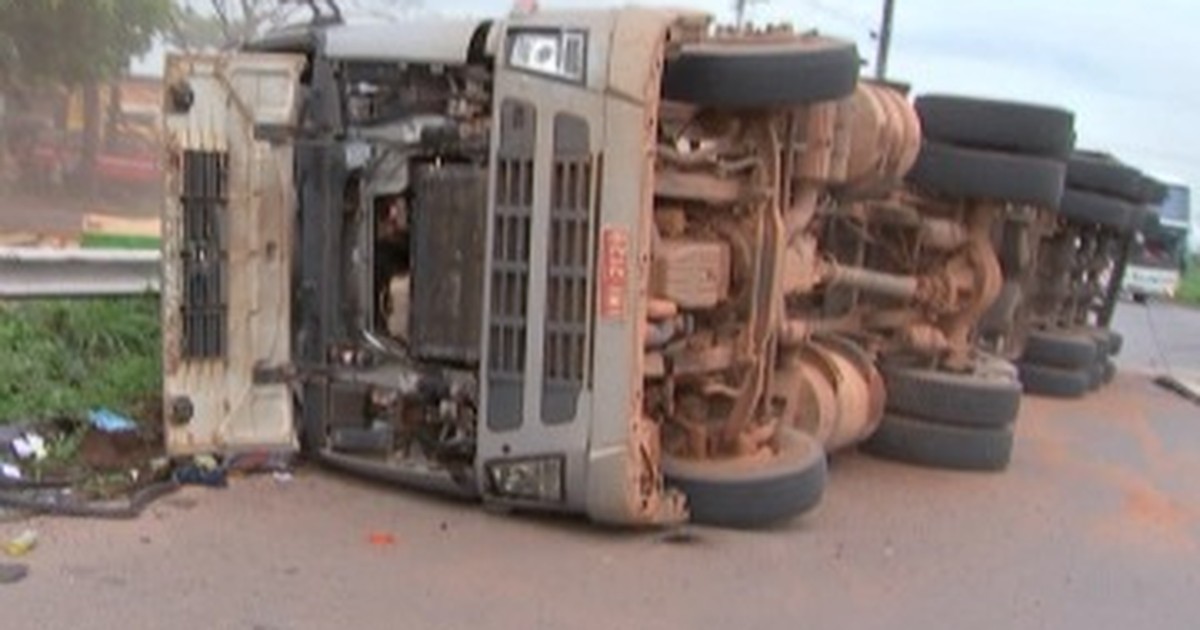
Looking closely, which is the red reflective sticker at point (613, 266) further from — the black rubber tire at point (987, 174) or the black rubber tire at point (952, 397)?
the black rubber tire at point (987, 174)

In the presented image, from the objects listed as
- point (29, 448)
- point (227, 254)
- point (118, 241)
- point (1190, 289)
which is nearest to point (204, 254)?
point (227, 254)

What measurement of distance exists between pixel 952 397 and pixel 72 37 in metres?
24.9

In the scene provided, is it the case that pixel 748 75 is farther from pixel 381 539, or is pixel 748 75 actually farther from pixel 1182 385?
pixel 1182 385

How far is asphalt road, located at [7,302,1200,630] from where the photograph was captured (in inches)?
160

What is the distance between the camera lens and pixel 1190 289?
40844 mm

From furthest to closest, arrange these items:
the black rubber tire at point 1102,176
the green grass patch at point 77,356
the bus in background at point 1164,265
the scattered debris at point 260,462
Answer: the bus in background at point 1164,265
the black rubber tire at point 1102,176
the green grass patch at point 77,356
the scattered debris at point 260,462

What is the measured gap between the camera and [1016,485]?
7.09m

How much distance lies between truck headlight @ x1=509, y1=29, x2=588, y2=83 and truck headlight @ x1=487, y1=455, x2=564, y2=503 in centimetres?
132

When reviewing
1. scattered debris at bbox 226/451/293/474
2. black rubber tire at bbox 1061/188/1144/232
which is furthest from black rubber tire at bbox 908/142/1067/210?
scattered debris at bbox 226/451/293/474

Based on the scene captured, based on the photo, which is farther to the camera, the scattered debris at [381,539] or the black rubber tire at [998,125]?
the black rubber tire at [998,125]

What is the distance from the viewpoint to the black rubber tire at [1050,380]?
10828 millimetres

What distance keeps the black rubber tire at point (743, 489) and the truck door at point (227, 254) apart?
1524 mm

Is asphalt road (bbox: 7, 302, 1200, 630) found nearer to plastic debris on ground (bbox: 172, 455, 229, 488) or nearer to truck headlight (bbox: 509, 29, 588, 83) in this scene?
plastic debris on ground (bbox: 172, 455, 229, 488)

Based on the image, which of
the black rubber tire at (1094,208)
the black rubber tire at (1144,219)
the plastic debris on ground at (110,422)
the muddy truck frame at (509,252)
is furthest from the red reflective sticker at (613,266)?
the black rubber tire at (1144,219)
